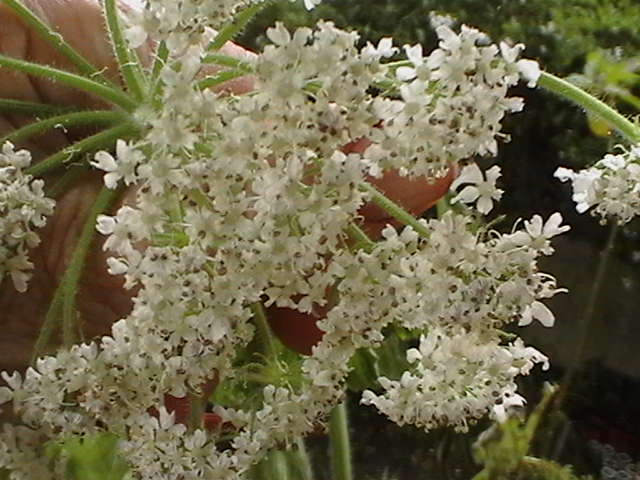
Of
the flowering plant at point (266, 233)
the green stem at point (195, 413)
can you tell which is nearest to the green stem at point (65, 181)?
the flowering plant at point (266, 233)

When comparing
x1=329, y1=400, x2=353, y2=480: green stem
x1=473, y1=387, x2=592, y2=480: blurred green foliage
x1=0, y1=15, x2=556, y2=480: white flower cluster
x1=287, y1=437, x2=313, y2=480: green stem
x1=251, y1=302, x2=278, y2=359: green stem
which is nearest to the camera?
x1=0, y1=15, x2=556, y2=480: white flower cluster

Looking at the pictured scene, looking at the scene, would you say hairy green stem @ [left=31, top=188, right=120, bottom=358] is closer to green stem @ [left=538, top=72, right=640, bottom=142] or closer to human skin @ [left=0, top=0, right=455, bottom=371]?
human skin @ [left=0, top=0, right=455, bottom=371]

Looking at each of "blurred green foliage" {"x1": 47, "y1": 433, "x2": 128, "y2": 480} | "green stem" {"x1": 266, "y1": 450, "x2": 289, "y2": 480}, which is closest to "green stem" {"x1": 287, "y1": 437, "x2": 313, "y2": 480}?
"green stem" {"x1": 266, "y1": 450, "x2": 289, "y2": 480}

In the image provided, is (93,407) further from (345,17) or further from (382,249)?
(345,17)

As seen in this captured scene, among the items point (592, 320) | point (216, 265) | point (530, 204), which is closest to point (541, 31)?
point (530, 204)

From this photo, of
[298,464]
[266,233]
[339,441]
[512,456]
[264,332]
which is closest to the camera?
[266,233]

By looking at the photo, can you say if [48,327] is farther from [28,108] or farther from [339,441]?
[339,441]

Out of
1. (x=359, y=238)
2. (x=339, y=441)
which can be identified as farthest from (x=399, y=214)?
(x=339, y=441)
